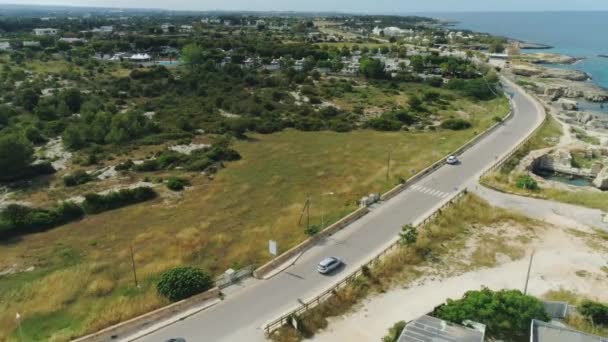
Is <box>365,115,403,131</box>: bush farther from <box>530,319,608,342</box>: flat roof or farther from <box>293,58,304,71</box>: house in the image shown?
<box>530,319,608,342</box>: flat roof

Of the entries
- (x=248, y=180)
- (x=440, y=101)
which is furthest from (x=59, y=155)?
(x=440, y=101)

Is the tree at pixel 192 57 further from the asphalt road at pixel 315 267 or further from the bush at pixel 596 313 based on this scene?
the bush at pixel 596 313

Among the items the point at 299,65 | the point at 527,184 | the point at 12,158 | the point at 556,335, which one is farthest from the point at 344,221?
the point at 299,65

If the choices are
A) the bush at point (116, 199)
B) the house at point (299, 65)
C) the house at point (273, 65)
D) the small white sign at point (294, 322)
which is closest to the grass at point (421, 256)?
the small white sign at point (294, 322)

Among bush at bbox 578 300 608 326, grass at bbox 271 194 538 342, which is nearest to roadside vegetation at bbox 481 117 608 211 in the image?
grass at bbox 271 194 538 342

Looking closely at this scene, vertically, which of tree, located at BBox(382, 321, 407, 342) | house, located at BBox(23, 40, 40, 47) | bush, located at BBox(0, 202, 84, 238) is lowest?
bush, located at BBox(0, 202, 84, 238)

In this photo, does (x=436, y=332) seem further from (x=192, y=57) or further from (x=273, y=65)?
(x=273, y=65)
